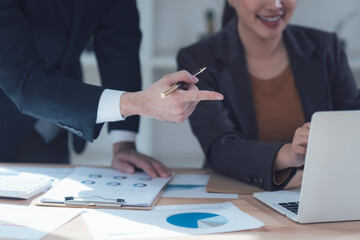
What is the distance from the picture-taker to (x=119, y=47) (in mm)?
1621

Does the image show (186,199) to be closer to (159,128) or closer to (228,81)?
(228,81)

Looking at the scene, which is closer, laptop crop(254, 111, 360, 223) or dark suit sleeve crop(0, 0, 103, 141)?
laptop crop(254, 111, 360, 223)

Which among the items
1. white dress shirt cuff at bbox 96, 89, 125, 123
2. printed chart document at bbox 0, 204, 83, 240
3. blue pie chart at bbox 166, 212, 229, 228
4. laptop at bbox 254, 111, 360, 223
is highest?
white dress shirt cuff at bbox 96, 89, 125, 123

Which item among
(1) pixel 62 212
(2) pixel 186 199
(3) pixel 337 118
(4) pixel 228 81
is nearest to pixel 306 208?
(3) pixel 337 118

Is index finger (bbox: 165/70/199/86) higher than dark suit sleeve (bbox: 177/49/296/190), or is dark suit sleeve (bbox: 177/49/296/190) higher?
index finger (bbox: 165/70/199/86)

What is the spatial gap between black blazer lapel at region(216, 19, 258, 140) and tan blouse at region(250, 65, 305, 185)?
0.14ft

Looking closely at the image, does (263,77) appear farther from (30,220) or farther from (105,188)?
(30,220)

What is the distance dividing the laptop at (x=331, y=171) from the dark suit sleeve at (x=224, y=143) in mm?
240

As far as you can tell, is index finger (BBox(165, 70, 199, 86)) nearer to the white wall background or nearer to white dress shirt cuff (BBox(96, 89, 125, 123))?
white dress shirt cuff (BBox(96, 89, 125, 123))

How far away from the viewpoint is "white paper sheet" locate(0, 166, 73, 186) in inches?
49.5

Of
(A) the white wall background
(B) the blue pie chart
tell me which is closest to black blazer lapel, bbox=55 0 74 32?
(B) the blue pie chart

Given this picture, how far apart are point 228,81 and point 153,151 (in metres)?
1.88

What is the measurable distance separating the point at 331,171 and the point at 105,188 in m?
0.53

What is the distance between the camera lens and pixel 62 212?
946 millimetres
